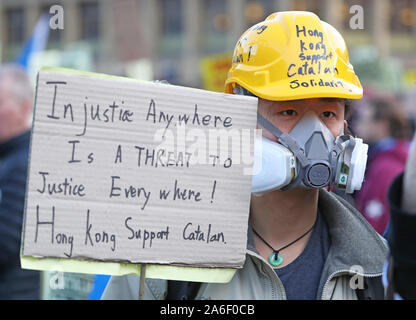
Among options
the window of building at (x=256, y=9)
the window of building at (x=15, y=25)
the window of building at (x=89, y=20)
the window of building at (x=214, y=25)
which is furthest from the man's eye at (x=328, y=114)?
the window of building at (x=15, y=25)

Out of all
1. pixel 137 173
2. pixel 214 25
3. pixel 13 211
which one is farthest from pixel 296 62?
pixel 214 25

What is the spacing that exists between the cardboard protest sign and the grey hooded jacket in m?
0.16

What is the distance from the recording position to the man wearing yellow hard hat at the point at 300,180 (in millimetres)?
2154

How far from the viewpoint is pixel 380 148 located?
17.9ft

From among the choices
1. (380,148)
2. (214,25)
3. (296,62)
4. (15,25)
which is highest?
(296,62)

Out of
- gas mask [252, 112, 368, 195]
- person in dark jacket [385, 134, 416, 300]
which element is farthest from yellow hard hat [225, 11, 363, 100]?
person in dark jacket [385, 134, 416, 300]

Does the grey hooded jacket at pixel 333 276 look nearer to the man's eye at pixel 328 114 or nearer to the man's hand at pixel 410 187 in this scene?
the man's eye at pixel 328 114

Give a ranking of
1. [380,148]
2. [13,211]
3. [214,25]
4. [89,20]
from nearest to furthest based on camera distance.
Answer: [13,211] → [380,148] → [214,25] → [89,20]

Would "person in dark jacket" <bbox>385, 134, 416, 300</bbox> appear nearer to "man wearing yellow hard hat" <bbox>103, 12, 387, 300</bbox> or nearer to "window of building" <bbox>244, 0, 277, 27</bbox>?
"man wearing yellow hard hat" <bbox>103, 12, 387, 300</bbox>

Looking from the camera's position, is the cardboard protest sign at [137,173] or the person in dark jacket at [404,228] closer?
the person in dark jacket at [404,228]

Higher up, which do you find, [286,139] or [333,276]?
[286,139]

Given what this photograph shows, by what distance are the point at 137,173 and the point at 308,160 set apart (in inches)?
22.2

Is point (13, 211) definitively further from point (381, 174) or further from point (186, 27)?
point (186, 27)
